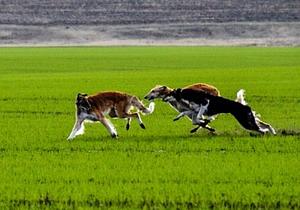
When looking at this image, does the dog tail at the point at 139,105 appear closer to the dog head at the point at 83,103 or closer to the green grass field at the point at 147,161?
the green grass field at the point at 147,161

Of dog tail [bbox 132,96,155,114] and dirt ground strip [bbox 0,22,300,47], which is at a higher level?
dog tail [bbox 132,96,155,114]

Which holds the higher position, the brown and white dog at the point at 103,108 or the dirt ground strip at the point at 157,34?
the brown and white dog at the point at 103,108

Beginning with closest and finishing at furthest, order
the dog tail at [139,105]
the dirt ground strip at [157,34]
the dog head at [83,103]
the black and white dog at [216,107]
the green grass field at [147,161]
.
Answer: the green grass field at [147,161]
the dog head at [83,103]
the black and white dog at [216,107]
the dog tail at [139,105]
the dirt ground strip at [157,34]

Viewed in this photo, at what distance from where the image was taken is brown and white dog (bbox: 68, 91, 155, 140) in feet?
58.6

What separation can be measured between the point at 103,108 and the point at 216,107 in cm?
225

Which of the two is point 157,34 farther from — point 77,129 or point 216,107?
point 77,129

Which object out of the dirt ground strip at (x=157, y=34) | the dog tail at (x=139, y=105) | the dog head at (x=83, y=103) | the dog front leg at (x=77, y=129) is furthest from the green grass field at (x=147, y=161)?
the dirt ground strip at (x=157, y=34)

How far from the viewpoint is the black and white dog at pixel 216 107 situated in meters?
18.3

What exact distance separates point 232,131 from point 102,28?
3037 inches

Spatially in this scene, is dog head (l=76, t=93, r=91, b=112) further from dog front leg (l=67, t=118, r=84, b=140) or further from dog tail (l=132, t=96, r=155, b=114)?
dog tail (l=132, t=96, r=155, b=114)

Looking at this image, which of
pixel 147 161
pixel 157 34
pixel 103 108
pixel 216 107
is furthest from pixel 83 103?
pixel 157 34

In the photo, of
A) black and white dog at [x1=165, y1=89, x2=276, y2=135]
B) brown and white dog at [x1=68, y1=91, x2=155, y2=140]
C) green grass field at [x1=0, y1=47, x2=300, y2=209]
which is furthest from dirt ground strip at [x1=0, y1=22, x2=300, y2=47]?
brown and white dog at [x1=68, y1=91, x2=155, y2=140]

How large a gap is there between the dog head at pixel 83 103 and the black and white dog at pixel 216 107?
78.9 inches

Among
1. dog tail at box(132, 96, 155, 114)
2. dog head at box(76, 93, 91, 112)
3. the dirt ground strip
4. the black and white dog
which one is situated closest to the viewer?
dog head at box(76, 93, 91, 112)
